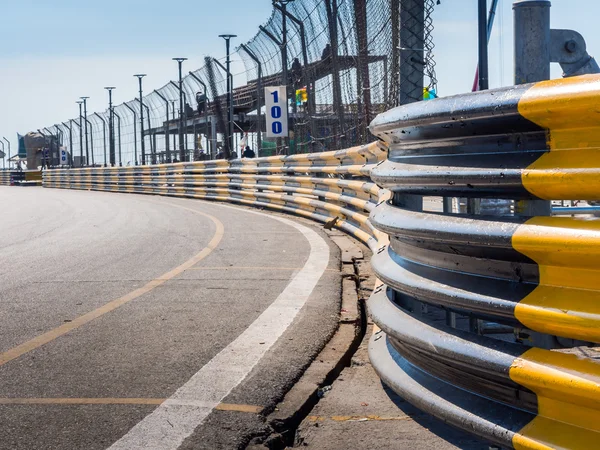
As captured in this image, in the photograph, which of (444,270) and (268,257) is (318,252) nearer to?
(268,257)

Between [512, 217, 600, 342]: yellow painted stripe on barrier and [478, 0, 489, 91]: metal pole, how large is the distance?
2.48 m

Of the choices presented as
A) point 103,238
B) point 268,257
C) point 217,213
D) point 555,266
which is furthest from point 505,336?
point 217,213

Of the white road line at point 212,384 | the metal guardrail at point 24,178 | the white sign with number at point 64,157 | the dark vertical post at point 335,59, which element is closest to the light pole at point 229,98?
the dark vertical post at point 335,59

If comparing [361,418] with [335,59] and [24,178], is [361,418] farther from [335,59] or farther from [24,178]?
[24,178]

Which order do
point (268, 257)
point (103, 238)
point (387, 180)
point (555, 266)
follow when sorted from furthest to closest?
point (103, 238), point (268, 257), point (387, 180), point (555, 266)

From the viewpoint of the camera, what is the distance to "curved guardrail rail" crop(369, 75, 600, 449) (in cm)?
298

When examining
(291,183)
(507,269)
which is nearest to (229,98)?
(291,183)

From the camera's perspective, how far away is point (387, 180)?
4.43 m

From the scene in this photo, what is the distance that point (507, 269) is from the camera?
132 inches

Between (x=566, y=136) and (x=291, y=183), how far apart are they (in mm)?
13763

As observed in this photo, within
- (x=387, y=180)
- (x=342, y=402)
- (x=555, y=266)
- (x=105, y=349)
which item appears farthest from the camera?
(x=105, y=349)

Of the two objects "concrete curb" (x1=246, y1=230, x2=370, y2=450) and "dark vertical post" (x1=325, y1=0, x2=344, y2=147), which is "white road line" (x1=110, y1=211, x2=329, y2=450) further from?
"dark vertical post" (x1=325, y1=0, x2=344, y2=147)

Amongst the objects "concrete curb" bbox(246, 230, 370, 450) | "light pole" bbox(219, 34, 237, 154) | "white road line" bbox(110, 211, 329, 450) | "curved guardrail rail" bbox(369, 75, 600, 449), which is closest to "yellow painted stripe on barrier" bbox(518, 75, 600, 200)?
"curved guardrail rail" bbox(369, 75, 600, 449)

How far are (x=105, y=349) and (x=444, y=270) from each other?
7.45ft
